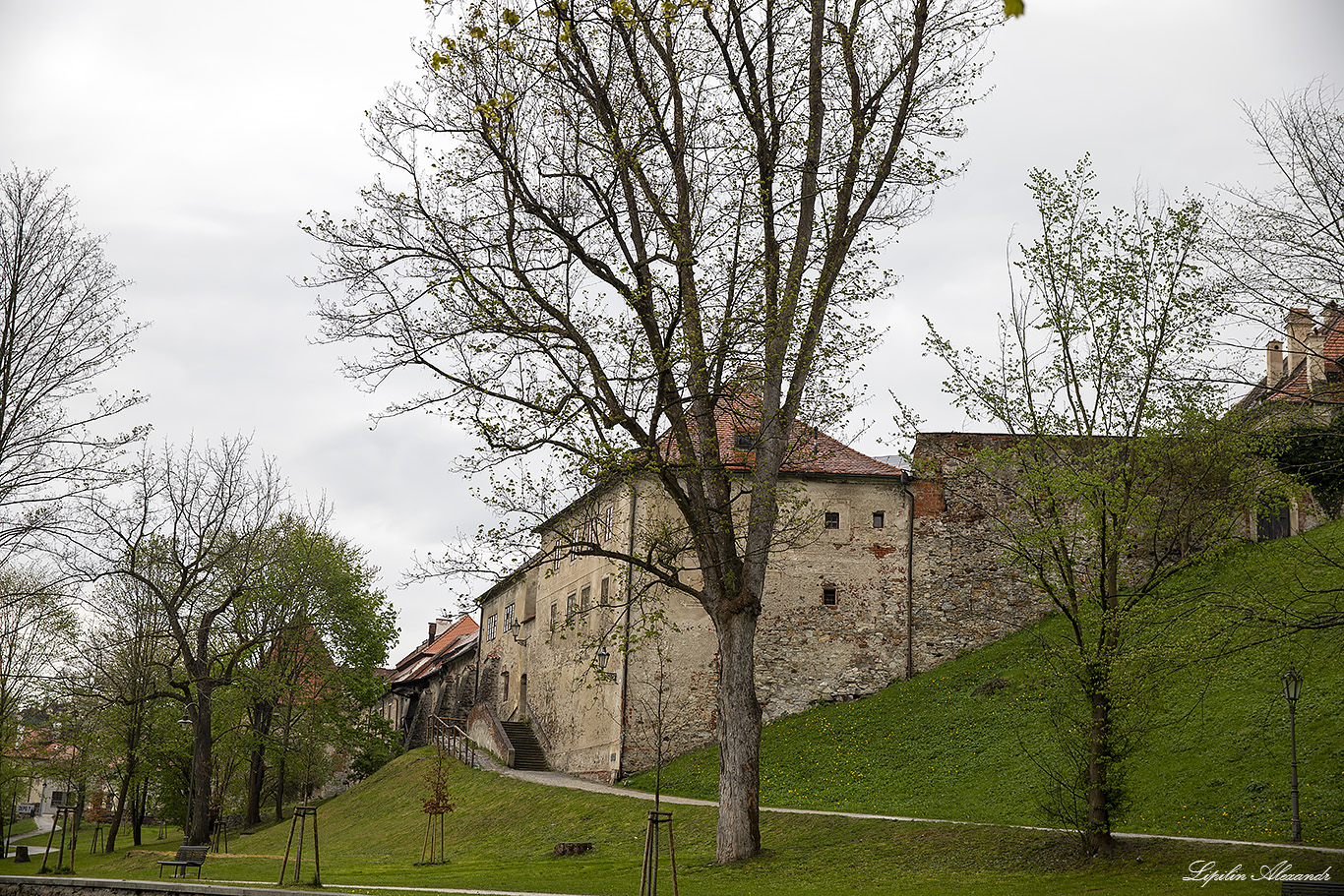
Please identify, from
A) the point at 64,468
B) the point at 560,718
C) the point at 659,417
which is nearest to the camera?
the point at 659,417

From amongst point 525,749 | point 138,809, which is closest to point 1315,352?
point 525,749

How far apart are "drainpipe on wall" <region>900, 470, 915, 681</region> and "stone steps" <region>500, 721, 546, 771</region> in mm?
12141

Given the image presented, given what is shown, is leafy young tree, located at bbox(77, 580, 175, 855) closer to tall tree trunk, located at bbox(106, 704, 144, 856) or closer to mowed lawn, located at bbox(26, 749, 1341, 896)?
tall tree trunk, located at bbox(106, 704, 144, 856)

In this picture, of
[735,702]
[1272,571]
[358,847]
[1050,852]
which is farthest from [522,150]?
[358,847]

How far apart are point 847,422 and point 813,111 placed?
492 centimetres

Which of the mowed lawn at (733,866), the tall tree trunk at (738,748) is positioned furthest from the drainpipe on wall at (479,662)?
the tall tree trunk at (738,748)

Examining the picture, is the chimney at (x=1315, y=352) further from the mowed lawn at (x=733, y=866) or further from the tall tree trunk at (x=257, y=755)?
the tall tree trunk at (x=257, y=755)

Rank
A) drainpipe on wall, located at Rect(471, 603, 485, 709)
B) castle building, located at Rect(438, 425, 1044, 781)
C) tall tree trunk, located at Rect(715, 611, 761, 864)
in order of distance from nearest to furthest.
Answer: tall tree trunk, located at Rect(715, 611, 761, 864) < castle building, located at Rect(438, 425, 1044, 781) < drainpipe on wall, located at Rect(471, 603, 485, 709)

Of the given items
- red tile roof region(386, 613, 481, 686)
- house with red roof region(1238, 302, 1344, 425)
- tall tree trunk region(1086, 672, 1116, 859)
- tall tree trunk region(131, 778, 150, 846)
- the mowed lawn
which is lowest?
tall tree trunk region(131, 778, 150, 846)

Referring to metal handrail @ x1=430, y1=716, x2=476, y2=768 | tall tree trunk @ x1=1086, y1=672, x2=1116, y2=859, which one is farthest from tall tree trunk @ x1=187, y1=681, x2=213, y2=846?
tall tree trunk @ x1=1086, y1=672, x2=1116, y2=859

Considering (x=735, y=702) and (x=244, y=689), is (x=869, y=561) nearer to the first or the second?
(x=735, y=702)

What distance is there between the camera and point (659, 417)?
561 inches

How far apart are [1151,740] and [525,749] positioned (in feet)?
69.7

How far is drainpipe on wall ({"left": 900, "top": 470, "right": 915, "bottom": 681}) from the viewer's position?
2925cm
